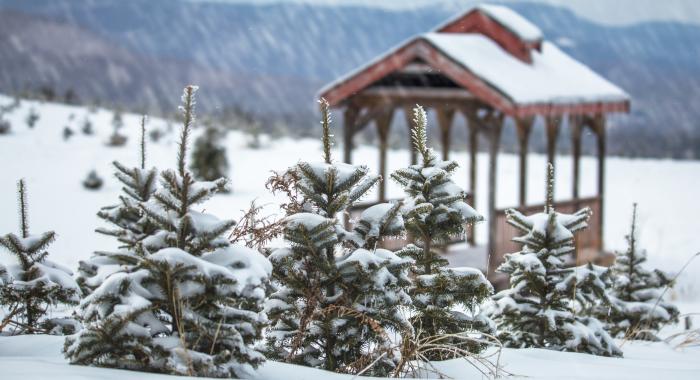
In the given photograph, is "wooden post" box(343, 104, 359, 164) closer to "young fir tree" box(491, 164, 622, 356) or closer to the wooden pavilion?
the wooden pavilion

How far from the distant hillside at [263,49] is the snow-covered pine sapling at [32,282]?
6340 centimetres

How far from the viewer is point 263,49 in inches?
5007

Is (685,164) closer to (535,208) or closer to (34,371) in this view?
(535,208)

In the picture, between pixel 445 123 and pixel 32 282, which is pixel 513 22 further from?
pixel 32 282

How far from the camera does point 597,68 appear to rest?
110250mm

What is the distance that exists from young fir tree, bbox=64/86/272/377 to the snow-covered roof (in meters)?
11.4

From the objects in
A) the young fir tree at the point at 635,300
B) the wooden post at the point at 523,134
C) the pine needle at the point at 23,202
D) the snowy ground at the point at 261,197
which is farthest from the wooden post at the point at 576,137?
the pine needle at the point at 23,202

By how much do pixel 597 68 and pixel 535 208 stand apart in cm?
10555

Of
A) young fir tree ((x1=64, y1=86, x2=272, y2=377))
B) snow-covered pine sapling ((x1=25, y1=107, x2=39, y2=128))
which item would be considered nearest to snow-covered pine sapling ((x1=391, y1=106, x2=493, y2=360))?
young fir tree ((x1=64, y1=86, x2=272, y2=377))

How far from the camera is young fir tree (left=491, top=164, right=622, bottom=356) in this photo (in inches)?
192

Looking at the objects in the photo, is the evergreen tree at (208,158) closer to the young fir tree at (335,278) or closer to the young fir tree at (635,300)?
the young fir tree at (635,300)

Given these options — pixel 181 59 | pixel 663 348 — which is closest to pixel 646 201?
pixel 663 348

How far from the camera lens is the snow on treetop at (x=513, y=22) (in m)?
13.9

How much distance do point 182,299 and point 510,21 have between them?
12.0 meters
